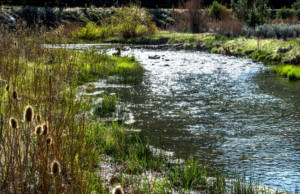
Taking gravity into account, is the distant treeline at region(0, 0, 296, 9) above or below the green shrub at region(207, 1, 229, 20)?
above

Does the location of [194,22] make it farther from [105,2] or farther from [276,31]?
[105,2]

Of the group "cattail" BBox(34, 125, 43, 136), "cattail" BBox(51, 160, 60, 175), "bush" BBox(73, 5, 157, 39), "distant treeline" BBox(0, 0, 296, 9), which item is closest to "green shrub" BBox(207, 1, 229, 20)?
"distant treeline" BBox(0, 0, 296, 9)

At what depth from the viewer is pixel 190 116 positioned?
6172 mm

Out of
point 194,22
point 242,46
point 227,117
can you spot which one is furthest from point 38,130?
point 194,22

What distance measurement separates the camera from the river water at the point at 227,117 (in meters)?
4.16

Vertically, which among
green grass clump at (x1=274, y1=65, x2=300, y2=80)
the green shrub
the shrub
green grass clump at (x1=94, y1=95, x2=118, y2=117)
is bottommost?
green grass clump at (x1=94, y1=95, x2=118, y2=117)

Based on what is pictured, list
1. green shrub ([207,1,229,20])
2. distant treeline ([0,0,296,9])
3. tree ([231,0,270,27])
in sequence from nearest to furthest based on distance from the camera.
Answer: tree ([231,0,270,27]), green shrub ([207,1,229,20]), distant treeline ([0,0,296,9])

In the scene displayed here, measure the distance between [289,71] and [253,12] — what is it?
8.51 m

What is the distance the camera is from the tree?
1786 centimetres

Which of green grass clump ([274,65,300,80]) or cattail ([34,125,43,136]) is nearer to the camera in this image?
cattail ([34,125,43,136])

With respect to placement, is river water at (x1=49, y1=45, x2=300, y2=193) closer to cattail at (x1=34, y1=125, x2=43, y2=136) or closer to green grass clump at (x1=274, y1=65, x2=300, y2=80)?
green grass clump at (x1=274, y1=65, x2=300, y2=80)

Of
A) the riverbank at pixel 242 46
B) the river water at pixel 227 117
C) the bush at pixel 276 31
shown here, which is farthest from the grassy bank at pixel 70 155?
the bush at pixel 276 31

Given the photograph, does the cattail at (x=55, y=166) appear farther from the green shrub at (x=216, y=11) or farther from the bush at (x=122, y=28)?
the green shrub at (x=216, y=11)

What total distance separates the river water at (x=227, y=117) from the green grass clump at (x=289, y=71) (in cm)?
31
